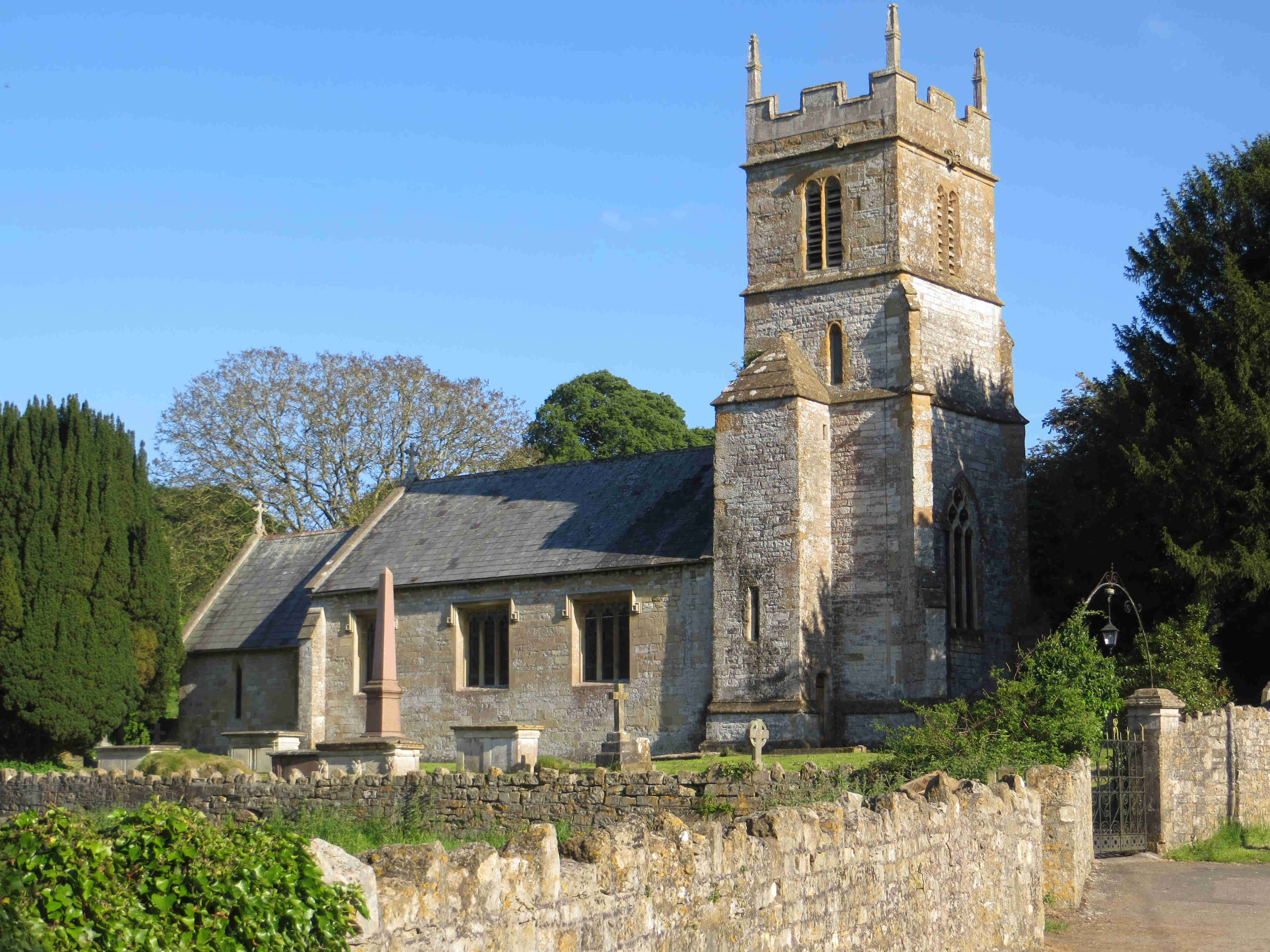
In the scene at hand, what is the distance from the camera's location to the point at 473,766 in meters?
26.9

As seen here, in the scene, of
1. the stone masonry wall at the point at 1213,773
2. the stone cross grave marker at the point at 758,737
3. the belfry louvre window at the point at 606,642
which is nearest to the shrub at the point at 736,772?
the stone cross grave marker at the point at 758,737

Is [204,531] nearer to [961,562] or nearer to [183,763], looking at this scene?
[183,763]

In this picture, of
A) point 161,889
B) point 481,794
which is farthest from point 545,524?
point 161,889

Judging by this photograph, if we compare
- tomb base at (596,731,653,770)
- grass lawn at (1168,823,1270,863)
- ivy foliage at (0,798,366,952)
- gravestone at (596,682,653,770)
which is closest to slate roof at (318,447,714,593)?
gravestone at (596,682,653,770)

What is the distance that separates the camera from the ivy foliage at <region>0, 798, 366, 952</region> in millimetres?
4426

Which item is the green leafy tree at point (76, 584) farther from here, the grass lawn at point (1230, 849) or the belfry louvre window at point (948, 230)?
the grass lawn at point (1230, 849)

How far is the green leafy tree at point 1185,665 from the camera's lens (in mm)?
23500

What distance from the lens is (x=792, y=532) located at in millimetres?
29406

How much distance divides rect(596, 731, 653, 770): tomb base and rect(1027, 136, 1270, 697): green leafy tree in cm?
956

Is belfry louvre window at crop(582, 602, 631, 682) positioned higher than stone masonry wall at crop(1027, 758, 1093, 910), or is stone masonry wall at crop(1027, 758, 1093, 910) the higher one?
belfry louvre window at crop(582, 602, 631, 682)

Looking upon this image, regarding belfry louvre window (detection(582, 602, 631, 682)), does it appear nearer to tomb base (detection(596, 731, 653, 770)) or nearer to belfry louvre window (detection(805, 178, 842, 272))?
tomb base (detection(596, 731, 653, 770))

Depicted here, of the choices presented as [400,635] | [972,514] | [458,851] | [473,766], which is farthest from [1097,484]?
[458,851]

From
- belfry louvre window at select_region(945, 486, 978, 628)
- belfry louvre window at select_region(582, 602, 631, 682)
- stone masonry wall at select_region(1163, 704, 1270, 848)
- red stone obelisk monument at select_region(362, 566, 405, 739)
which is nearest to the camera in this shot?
stone masonry wall at select_region(1163, 704, 1270, 848)

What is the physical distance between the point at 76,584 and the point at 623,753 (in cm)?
1541
